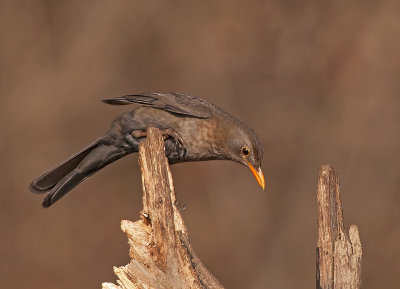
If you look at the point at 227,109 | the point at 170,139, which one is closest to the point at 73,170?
the point at 170,139

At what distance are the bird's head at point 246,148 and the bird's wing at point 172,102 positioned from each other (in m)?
0.29

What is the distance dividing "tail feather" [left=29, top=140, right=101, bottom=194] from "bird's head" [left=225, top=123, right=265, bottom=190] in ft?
3.66

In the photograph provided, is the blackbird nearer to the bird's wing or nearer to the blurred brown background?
the bird's wing

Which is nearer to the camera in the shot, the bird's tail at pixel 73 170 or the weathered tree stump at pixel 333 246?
the weathered tree stump at pixel 333 246

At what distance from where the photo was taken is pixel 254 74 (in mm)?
9711

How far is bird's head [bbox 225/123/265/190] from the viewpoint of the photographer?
6023 mm

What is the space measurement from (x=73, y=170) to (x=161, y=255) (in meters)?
2.05

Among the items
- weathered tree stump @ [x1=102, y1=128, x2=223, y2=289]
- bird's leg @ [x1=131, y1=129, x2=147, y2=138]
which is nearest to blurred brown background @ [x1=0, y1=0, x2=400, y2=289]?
bird's leg @ [x1=131, y1=129, x2=147, y2=138]

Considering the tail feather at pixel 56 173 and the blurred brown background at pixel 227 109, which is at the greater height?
the blurred brown background at pixel 227 109

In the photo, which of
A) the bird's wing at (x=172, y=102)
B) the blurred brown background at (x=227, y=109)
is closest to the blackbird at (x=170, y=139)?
the bird's wing at (x=172, y=102)

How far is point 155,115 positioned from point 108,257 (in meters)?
3.52

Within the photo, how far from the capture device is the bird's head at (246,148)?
6023 millimetres

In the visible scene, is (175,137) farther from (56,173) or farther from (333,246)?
(333,246)

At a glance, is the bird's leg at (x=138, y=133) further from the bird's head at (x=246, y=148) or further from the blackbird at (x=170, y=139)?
the bird's head at (x=246, y=148)
